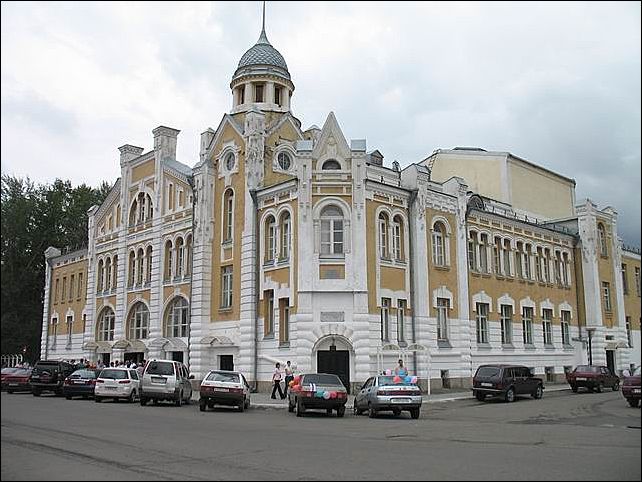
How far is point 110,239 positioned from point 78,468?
39.3m

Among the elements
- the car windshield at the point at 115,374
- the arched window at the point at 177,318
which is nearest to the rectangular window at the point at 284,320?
the car windshield at the point at 115,374

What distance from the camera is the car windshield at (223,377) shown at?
81.6 feet

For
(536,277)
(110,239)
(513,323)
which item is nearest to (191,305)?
(110,239)

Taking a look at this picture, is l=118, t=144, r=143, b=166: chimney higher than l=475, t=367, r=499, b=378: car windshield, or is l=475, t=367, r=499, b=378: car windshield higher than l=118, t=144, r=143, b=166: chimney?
l=118, t=144, r=143, b=166: chimney

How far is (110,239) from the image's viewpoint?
48250 millimetres

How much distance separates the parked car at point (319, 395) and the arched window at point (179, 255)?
1890 cm

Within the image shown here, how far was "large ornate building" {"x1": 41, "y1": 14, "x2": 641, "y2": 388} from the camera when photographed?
3253 cm

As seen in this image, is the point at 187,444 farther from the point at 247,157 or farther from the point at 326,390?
the point at 247,157

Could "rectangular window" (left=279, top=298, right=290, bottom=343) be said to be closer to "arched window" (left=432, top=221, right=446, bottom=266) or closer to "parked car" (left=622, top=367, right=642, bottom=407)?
"arched window" (left=432, top=221, right=446, bottom=266)

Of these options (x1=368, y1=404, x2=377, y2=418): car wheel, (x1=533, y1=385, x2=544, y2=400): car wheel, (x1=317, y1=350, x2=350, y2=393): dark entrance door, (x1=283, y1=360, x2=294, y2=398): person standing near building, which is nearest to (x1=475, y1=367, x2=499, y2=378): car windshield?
(x1=533, y1=385, x2=544, y2=400): car wheel

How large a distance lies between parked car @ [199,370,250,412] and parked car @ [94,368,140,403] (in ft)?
17.5

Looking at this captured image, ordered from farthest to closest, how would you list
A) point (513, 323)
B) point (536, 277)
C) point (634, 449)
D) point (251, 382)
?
1. point (536, 277)
2. point (513, 323)
3. point (251, 382)
4. point (634, 449)

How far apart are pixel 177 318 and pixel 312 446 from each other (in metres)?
28.0

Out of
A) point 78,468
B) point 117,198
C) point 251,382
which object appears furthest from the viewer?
point 117,198
